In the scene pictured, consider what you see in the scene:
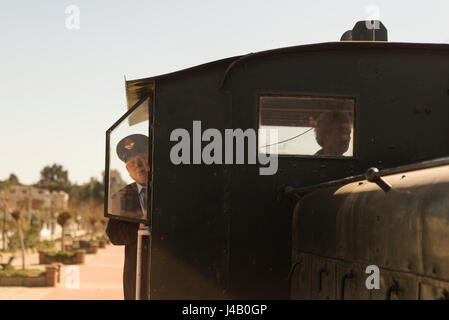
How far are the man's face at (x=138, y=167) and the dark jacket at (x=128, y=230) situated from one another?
2.9 inches

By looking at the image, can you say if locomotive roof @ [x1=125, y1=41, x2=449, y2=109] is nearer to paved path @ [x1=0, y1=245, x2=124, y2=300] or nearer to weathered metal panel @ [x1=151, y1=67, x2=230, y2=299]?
weathered metal panel @ [x1=151, y1=67, x2=230, y2=299]

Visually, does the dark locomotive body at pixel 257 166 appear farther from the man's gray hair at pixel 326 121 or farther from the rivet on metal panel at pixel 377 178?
the rivet on metal panel at pixel 377 178

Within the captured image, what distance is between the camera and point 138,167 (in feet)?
17.5

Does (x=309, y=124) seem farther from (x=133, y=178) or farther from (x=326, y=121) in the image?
(x=133, y=178)

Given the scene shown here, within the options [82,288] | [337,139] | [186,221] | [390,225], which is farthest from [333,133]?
[82,288]

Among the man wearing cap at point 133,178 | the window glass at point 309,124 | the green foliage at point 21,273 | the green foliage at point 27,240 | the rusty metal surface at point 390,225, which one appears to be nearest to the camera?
the rusty metal surface at point 390,225

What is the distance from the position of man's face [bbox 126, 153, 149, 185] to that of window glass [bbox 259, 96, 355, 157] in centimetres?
110

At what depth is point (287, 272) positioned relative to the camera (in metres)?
4.79

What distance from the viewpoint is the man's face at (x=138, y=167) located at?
5.31 meters

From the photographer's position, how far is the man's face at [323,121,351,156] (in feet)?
16.0

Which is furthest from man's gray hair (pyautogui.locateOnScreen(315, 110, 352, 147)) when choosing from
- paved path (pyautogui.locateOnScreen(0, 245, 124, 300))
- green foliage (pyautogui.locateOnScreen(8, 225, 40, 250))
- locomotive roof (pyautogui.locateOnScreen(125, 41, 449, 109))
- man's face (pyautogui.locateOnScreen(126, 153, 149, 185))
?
green foliage (pyautogui.locateOnScreen(8, 225, 40, 250))

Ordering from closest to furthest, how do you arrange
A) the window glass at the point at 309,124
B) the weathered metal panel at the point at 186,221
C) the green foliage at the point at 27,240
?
the weathered metal panel at the point at 186,221 → the window glass at the point at 309,124 → the green foliage at the point at 27,240

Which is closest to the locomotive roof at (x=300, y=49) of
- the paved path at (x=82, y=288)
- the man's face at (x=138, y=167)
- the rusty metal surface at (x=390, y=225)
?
the man's face at (x=138, y=167)

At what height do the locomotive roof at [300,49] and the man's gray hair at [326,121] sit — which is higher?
the locomotive roof at [300,49]
